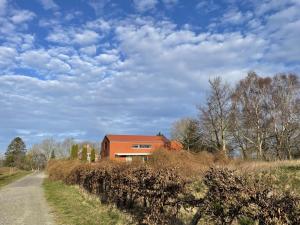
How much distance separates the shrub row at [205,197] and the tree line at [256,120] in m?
34.1

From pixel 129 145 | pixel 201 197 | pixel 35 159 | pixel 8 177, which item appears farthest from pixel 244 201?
pixel 35 159

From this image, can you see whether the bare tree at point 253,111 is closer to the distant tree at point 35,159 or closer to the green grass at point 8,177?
the green grass at point 8,177

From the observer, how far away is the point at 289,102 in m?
44.2

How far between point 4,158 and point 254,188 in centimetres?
11236

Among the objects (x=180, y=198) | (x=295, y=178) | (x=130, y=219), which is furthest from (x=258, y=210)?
(x=295, y=178)

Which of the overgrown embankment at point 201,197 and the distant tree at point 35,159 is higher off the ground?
the distant tree at point 35,159

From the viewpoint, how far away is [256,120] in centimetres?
4547

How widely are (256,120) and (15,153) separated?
8296 centimetres

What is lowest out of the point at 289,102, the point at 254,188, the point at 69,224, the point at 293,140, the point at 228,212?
the point at 69,224

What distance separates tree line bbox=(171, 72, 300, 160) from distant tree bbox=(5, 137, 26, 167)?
7021 centimetres

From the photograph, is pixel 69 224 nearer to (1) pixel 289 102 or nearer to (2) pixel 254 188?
(2) pixel 254 188

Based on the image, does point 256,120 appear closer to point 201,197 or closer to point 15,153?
point 201,197

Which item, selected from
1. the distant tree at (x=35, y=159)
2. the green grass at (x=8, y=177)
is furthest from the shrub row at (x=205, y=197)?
the distant tree at (x=35, y=159)

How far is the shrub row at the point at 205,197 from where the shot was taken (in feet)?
16.8
